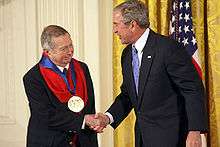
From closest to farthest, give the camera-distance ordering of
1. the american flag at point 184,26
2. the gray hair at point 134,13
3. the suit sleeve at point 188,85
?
the suit sleeve at point 188,85 < the gray hair at point 134,13 < the american flag at point 184,26

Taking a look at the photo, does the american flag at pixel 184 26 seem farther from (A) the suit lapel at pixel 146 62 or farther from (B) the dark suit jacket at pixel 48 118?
(B) the dark suit jacket at pixel 48 118

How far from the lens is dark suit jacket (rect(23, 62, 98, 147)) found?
239 centimetres

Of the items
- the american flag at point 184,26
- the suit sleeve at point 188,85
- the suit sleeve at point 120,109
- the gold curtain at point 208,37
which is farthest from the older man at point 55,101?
the gold curtain at point 208,37

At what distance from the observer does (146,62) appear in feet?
7.60

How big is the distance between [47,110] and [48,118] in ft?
0.16

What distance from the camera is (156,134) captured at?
7.75 ft

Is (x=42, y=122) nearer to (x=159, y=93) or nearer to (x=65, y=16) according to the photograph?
(x=159, y=93)

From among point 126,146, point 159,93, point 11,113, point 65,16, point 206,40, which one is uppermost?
point 65,16

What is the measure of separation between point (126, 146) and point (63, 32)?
1624 millimetres

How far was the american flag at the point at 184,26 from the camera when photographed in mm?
3371

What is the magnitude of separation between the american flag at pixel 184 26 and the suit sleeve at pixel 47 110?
4.34 feet

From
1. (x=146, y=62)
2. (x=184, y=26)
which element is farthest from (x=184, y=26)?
(x=146, y=62)

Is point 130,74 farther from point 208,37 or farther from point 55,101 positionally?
point 208,37

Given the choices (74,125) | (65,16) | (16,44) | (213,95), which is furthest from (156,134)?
(16,44)
